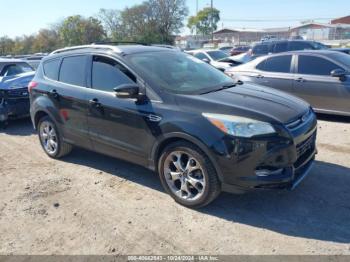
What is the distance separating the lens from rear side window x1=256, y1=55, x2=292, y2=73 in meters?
7.71

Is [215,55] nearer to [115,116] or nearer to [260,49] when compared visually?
[260,49]

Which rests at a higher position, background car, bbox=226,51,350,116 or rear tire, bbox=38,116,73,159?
background car, bbox=226,51,350,116

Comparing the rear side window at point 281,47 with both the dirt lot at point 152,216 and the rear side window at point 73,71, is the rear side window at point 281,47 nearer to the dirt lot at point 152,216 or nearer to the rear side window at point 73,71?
the dirt lot at point 152,216

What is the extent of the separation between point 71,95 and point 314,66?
17.0ft

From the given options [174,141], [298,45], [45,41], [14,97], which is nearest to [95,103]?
[174,141]

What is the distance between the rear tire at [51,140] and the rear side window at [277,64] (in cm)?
495

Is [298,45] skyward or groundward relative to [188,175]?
skyward

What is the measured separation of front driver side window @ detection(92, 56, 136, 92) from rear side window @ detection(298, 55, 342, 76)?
186 inches

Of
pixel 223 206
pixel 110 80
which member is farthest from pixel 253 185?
pixel 110 80

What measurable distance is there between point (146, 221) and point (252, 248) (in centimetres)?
115

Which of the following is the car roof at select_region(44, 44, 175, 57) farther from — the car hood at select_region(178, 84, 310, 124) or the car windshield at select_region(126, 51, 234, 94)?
the car hood at select_region(178, 84, 310, 124)

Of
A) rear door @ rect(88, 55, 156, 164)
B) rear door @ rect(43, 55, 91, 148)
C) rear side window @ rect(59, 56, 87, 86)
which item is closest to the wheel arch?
rear door @ rect(88, 55, 156, 164)

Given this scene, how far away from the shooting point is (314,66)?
7297 mm

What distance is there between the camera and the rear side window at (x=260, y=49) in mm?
14562
